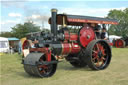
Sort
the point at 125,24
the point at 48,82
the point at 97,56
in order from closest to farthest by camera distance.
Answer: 1. the point at 48,82
2. the point at 97,56
3. the point at 125,24

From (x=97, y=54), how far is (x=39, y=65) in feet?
7.38

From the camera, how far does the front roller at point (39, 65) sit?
4684 mm

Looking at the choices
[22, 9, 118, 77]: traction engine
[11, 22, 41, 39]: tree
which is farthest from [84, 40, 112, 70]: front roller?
[11, 22, 41, 39]: tree

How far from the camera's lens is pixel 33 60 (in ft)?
15.5

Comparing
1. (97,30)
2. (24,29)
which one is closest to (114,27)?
(24,29)

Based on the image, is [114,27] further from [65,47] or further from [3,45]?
[65,47]

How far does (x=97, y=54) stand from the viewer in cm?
609

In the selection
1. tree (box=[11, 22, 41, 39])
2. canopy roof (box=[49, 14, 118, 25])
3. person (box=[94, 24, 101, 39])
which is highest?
tree (box=[11, 22, 41, 39])

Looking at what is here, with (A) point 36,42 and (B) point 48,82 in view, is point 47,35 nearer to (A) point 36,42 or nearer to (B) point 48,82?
(A) point 36,42

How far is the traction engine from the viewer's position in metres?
4.97

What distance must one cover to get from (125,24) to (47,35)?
44.7 metres

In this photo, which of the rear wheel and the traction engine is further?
the rear wheel

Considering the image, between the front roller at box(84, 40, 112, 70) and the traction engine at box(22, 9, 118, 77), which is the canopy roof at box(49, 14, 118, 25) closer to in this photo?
the traction engine at box(22, 9, 118, 77)

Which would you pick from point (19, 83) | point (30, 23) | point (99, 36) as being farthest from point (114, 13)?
point (19, 83)
